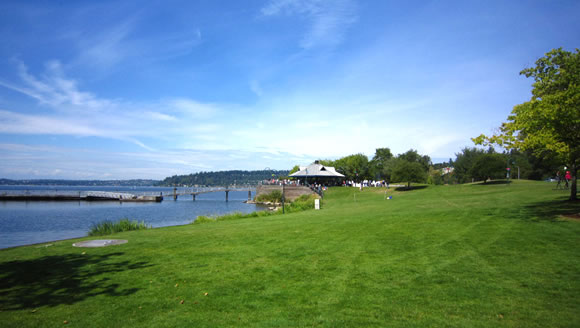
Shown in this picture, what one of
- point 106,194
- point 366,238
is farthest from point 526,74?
point 106,194

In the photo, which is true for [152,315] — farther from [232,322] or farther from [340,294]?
[340,294]

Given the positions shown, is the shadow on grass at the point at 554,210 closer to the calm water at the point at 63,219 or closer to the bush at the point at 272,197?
the calm water at the point at 63,219

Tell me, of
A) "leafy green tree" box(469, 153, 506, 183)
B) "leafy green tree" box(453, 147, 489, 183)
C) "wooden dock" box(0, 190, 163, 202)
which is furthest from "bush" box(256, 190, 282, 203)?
"leafy green tree" box(453, 147, 489, 183)

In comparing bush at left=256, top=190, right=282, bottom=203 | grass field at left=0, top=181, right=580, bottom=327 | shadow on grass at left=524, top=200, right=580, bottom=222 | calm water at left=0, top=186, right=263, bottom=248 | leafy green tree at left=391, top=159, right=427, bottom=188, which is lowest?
calm water at left=0, top=186, right=263, bottom=248

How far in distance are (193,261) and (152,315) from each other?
342 cm

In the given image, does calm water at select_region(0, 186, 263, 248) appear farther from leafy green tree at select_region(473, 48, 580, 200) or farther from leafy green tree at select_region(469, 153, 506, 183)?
leafy green tree at select_region(469, 153, 506, 183)

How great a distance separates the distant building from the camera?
7229cm

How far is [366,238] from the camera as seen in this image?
11.5m

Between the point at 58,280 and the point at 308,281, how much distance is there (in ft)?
17.9

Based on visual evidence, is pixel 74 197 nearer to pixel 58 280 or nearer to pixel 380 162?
pixel 380 162

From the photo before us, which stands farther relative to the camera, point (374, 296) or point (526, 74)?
point (526, 74)

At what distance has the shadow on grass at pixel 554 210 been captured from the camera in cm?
1456

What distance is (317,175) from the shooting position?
71.9m

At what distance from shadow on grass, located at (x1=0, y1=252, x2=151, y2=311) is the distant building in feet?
202
